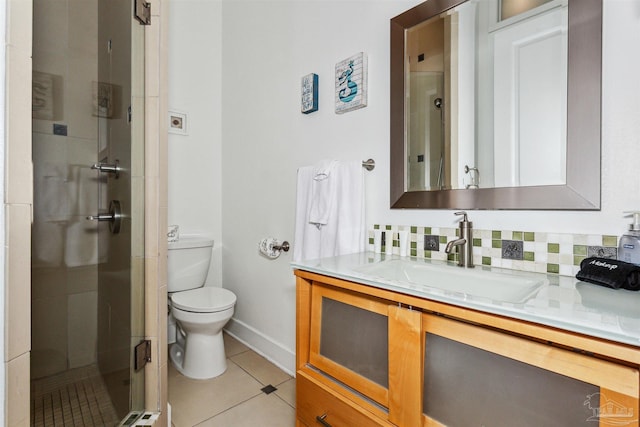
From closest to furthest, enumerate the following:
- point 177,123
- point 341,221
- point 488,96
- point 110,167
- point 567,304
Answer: point 567,304, point 488,96, point 110,167, point 341,221, point 177,123

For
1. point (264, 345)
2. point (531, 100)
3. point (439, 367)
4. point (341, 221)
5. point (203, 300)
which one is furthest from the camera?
point (264, 345)

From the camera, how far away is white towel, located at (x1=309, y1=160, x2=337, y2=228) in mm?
1468

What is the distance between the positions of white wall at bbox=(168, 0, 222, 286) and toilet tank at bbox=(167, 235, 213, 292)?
1.00 ft

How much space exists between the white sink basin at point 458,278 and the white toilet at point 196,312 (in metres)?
1.06

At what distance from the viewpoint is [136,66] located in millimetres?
1304

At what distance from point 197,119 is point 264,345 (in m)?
1.72

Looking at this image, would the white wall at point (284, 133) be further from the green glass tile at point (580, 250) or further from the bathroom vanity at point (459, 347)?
the bathroom vanity at point (459, 347)

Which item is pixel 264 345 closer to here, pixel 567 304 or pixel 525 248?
pixel 525 248

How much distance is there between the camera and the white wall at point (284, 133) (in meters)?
0.86

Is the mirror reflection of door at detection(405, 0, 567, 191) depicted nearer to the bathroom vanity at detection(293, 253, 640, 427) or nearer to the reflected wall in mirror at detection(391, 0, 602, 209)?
the reflected wall in mirror at detection(391, 0, 602, 209)

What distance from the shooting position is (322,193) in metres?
1.50

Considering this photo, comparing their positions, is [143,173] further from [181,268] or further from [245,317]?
[245,317]

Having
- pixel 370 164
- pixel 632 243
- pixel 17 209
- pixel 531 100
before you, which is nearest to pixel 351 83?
pixel 370 164

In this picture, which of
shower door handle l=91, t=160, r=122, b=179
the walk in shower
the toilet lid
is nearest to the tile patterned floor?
the walk in shower
